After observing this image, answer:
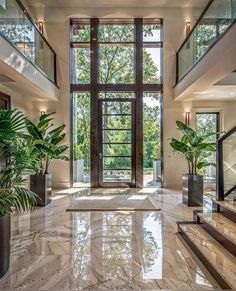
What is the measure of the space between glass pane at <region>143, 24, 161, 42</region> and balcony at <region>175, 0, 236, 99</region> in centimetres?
167

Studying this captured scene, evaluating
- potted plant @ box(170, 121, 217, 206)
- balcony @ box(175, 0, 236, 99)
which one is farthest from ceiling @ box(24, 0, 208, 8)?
potted plant @ box(170, 121, 217, 206)

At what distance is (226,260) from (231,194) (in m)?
1.56

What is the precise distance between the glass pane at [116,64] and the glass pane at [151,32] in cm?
61

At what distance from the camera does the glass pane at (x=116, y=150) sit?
9.05m

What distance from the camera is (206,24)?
19.6 feet

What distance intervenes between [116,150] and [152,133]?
50.6 inches

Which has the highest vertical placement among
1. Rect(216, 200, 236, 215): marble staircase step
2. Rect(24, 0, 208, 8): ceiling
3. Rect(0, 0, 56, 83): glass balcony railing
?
Rect(24, 0, 208, 8): ceiling

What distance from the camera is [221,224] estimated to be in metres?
3.91

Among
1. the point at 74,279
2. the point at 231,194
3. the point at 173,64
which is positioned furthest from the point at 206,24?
the point at 74,279

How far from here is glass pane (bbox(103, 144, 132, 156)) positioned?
29.7 feet

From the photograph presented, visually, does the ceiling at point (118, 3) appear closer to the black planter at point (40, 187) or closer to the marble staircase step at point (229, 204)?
the black planter at point (40, 187)

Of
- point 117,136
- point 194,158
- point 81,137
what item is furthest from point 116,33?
point 194,158

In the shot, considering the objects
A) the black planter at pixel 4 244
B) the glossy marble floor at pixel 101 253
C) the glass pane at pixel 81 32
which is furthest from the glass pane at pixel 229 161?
the glass pane at pixel 81 32

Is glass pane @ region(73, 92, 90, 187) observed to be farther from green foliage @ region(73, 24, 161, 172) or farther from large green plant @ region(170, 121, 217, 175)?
large green plant @ region(170, 121, 217, 175)
